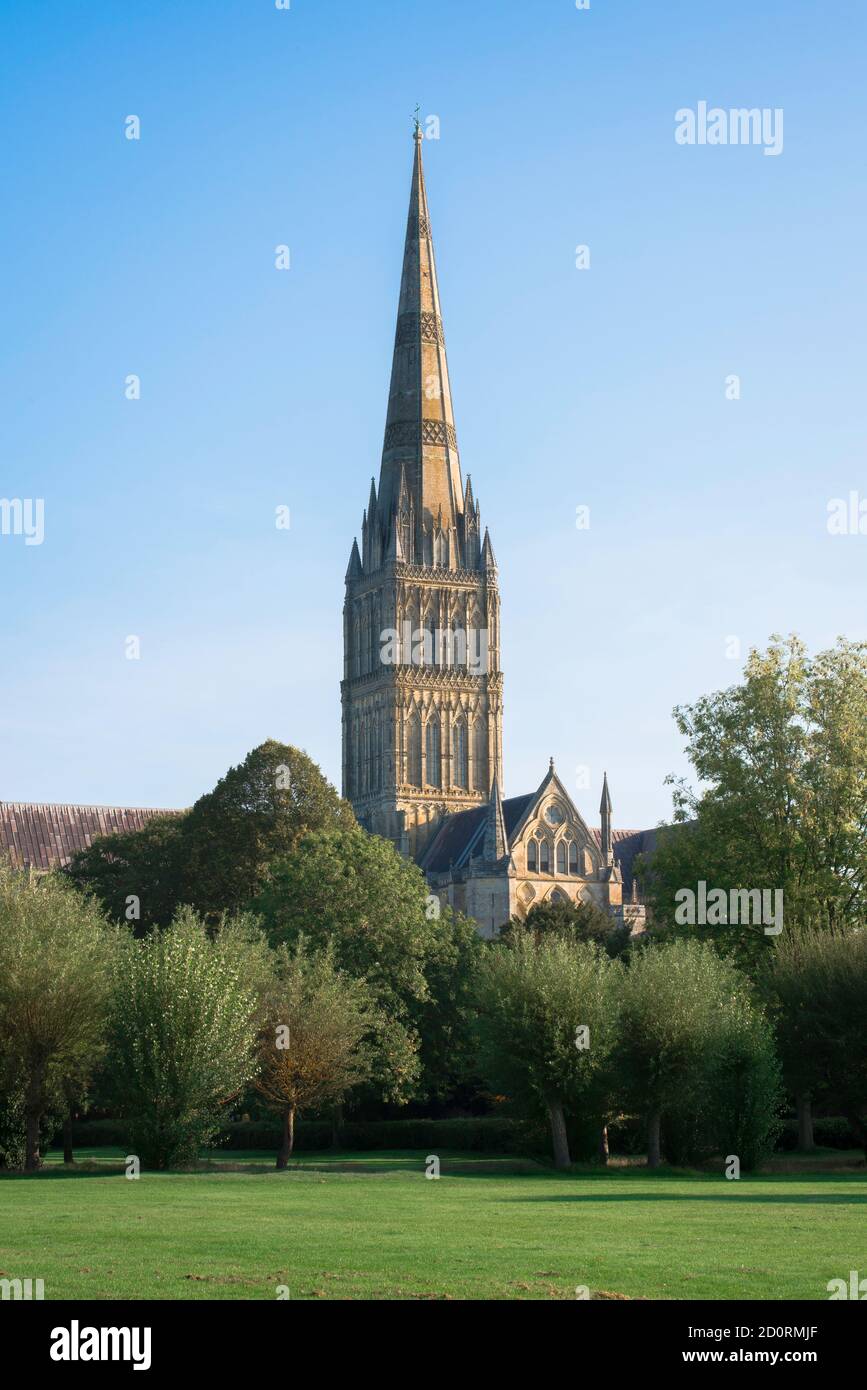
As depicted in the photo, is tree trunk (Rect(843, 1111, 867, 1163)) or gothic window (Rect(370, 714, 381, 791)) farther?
gothic window (Rect(370, 714, 381, 791))

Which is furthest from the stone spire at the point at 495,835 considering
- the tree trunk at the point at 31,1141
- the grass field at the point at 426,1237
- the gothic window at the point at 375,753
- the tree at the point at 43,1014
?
the grass field at the point at 426,1237

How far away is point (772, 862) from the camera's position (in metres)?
65.1

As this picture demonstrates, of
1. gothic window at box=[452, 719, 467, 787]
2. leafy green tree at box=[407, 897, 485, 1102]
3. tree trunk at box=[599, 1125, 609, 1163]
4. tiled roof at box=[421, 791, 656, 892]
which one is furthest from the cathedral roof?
tree trunk at box=[599, 1125, 609, 1163]

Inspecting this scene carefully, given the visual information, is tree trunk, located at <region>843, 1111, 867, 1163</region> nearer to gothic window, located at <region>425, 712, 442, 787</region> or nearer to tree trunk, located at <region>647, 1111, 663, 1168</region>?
tree trunk, located at <region>647, 1111, 663, 1168</region>

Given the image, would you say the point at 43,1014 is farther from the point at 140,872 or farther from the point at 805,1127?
the point at 140,872

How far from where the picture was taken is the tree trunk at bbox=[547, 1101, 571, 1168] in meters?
49.0

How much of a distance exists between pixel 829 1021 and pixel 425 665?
82.3 m

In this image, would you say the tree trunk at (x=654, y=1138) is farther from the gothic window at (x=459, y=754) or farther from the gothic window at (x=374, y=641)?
the gothic window at (x=374, y=641)

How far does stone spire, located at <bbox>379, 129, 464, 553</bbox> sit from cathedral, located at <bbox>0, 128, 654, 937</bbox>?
0.11m

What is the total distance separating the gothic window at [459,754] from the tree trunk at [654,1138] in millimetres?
81779

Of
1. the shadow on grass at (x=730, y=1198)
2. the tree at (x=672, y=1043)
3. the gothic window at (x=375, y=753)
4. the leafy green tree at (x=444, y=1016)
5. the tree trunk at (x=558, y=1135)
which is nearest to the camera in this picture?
the shadow on grass at (x=730, y=1198)

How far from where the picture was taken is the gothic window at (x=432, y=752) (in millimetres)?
131125

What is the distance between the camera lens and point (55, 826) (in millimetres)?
119438
